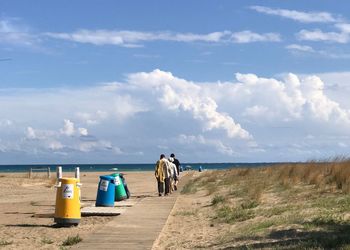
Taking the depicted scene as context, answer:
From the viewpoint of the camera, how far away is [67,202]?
44.5 ft

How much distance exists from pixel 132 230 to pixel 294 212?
156 inches

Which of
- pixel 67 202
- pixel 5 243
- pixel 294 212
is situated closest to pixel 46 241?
pixel 5 243

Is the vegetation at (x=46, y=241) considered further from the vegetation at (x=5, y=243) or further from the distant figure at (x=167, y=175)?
the distant figure at (x=167, y=175)

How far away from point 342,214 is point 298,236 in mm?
2512

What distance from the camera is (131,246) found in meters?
10.3

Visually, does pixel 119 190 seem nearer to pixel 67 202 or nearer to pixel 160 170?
pixel 160 170

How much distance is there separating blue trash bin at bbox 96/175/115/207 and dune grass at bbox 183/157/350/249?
2.94 m

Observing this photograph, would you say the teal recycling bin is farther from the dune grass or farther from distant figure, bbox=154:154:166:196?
the dune grass

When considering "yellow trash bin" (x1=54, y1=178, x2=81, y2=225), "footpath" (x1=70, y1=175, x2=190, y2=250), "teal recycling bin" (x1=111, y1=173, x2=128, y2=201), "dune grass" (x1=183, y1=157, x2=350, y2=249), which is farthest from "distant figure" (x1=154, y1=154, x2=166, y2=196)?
"yellow trash bin" (x1=54, y1=178, x2=81, y2=225)

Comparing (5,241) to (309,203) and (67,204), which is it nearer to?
(67,204)

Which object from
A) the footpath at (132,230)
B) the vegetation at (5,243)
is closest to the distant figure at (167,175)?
the footpath at (132,230)

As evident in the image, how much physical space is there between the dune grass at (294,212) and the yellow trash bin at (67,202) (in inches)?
131

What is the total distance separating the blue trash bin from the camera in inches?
701

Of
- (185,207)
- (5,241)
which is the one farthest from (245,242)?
(185,207)
